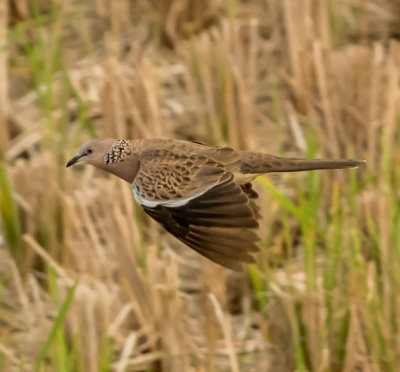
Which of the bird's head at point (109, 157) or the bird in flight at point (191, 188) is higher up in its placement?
the bird's head at point (109, 157)

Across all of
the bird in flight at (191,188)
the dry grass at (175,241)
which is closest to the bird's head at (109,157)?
the bird in flight at (191,188)

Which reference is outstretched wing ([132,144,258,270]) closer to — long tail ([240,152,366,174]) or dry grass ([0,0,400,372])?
long tail ([240,152,366,174])

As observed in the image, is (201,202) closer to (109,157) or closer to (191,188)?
(191,188)

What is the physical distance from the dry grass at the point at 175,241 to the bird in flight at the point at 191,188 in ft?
1.42

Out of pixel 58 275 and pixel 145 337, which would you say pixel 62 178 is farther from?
pixel 145 337

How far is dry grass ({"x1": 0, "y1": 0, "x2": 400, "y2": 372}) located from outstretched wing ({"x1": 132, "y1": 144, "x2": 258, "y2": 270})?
0.43m

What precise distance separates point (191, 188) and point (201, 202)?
40 mm

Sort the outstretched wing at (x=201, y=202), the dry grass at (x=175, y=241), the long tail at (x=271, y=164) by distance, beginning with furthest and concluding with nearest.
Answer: the dry grass at (x=175, y=241) < the long tail at (x=271, y=164) < the outstretched wing at (x=201, y=202)

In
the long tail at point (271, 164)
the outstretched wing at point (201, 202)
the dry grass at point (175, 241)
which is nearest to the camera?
the outstretched wing at point (201, 202)

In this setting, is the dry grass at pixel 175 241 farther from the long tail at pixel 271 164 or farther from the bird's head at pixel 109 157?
the bird's head at pixel 109 157

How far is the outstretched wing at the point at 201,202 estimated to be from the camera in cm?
184

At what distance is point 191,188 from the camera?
1.87 m

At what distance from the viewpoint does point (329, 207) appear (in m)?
3.28

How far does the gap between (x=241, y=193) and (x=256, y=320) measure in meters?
1.23
